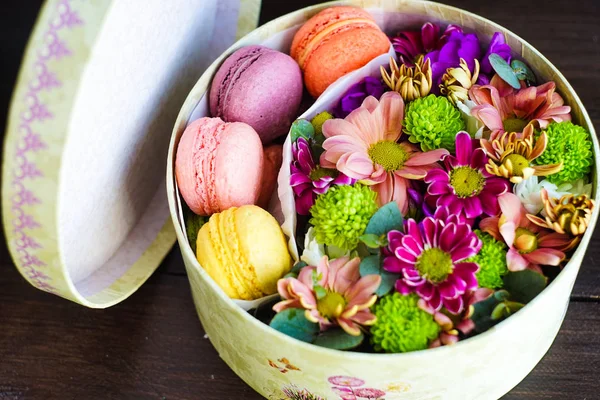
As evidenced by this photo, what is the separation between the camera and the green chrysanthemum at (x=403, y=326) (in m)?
0.48

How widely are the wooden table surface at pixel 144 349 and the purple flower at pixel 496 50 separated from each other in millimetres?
221

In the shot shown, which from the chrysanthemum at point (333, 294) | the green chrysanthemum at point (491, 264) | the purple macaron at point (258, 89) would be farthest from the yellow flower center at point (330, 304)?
the purple macaron at point (258, 89)

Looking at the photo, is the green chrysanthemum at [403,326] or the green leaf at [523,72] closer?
the green chrysanthemum at [403,326]

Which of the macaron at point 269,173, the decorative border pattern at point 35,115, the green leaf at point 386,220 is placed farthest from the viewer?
the macaron at point 269,173

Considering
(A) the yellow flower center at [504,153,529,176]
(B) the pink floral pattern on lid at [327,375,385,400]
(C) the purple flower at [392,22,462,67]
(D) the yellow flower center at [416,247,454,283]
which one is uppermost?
(C) the purple flower at [392,22,462,67]

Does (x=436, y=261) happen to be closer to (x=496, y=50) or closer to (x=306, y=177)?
(x=306, y=177)

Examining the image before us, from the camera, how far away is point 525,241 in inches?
20.3

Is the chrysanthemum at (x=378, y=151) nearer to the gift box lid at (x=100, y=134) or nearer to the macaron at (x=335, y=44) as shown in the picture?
the macaron at (x=335, y=44)

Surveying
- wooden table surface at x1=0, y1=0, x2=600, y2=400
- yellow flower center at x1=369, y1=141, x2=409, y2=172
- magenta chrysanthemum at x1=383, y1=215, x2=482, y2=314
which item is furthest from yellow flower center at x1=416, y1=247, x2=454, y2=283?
wooden table surface at x1=0, y1=0, x2=600, y2=400

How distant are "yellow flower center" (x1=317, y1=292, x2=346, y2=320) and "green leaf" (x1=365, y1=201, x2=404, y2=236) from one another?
61mm

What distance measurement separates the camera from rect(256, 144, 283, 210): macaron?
63 centimetres

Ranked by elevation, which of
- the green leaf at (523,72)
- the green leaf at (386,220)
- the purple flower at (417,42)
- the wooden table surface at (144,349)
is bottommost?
the wooden table surface at (144,349)

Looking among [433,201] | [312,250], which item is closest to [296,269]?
[312,250]

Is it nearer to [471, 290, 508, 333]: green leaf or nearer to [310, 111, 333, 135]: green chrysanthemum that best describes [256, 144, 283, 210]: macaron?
[310, 111, 333, 135]: green chrysanthemum
